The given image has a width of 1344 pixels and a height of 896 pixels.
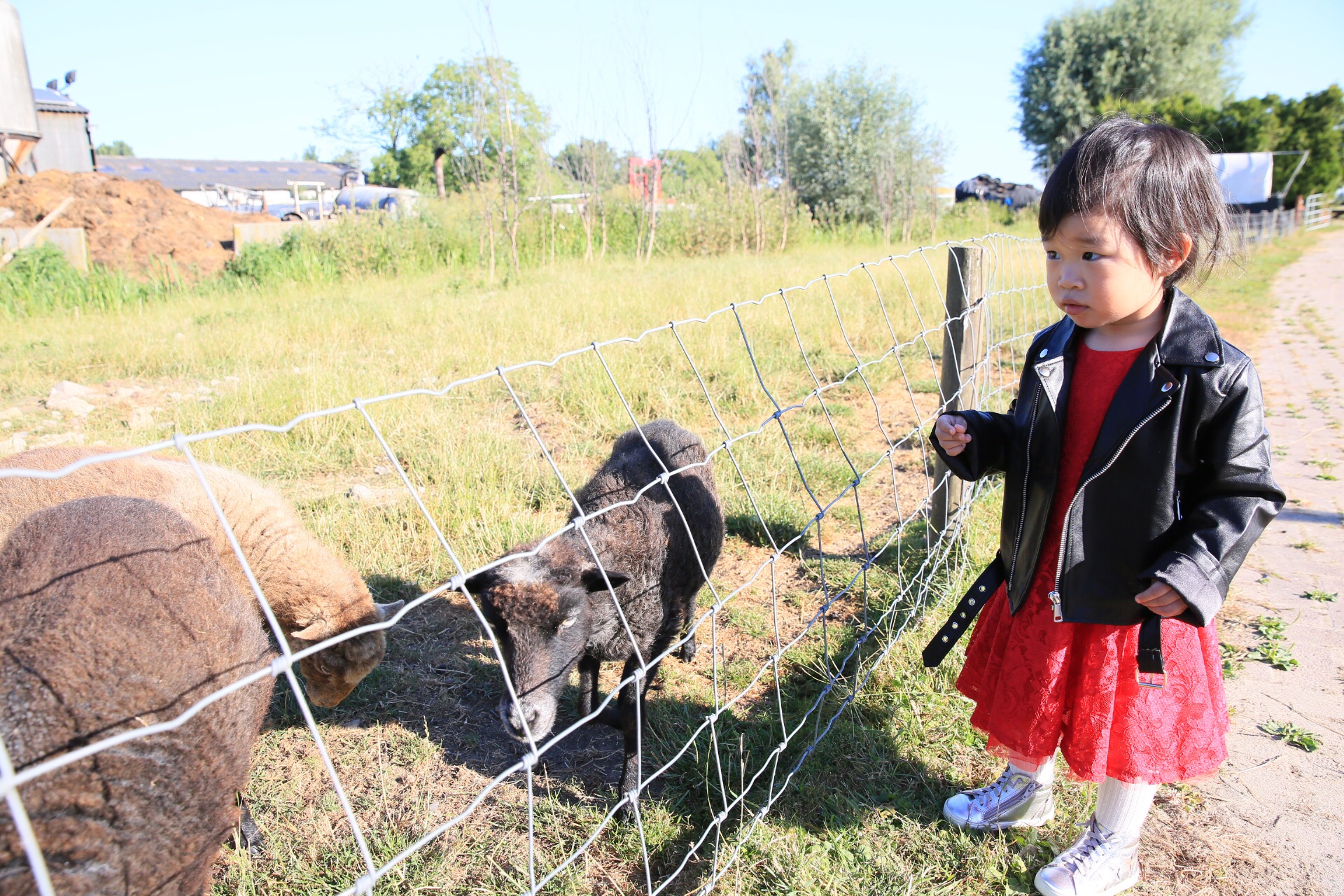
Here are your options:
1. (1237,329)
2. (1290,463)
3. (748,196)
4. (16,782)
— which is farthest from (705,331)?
(748,196)

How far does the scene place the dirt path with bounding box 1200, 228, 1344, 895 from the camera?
8.36 ft

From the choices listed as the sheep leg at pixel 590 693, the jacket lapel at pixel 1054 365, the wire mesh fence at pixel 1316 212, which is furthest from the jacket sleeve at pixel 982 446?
the wire mesh fence at pixel 1316 212

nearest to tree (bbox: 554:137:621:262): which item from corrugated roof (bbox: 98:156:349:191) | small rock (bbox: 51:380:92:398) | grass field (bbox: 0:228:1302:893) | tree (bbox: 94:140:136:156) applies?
grass field (bbox: 0:228:1302:893)

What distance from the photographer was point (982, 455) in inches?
92.9

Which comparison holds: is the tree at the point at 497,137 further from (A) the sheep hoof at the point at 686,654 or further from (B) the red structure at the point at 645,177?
(A) the sheep hoof at the point at 686,654

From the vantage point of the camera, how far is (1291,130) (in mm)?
33156

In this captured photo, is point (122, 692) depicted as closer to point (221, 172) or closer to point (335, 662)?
point (335, 662)

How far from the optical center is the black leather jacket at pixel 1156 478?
189cm

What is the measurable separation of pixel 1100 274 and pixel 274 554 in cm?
327

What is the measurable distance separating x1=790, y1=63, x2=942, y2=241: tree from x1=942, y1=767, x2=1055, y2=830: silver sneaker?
87.3ft

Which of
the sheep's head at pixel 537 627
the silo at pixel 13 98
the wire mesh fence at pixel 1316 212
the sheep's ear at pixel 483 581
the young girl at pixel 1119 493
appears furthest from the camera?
the wire mesh fence at pixel 1316 212

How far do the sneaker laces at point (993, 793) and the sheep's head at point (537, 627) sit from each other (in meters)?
1.41

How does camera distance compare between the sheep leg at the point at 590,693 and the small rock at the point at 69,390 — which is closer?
the sheep leg at the point at 590,693

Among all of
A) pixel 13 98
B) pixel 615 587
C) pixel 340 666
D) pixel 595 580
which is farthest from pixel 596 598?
pixel 13 98
